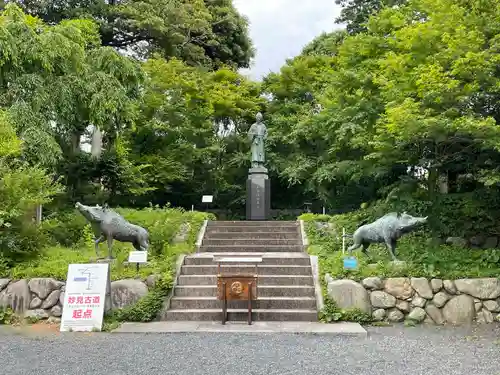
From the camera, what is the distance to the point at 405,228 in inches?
288

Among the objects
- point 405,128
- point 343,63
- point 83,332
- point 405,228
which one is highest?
point 343,63

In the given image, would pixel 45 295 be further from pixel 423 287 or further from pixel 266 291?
pixel 423 287

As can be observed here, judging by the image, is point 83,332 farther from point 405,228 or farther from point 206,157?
Result: point 206,157

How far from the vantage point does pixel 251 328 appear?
621 centimetres

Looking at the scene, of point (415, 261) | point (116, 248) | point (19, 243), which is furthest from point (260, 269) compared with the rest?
point (19, 243)

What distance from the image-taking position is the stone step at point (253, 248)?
966cm

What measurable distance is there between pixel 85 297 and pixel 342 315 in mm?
3604

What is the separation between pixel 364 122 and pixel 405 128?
12.1 ft

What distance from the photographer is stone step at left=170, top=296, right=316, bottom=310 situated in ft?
22.8

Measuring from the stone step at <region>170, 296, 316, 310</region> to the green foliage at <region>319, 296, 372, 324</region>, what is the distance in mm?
296

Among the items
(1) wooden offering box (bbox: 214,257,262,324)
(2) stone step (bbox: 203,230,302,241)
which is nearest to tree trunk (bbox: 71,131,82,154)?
(2) stone step (bbox: 203,230,302,241)

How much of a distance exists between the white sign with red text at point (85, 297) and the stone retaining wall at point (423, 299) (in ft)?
10.8

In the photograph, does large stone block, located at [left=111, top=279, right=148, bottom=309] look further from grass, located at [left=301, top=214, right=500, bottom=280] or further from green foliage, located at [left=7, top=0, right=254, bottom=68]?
green foliage, located at [left=7, top=0, right=254, bottom=68]

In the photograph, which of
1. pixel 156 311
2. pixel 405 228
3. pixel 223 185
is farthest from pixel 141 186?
pixel 405 228
